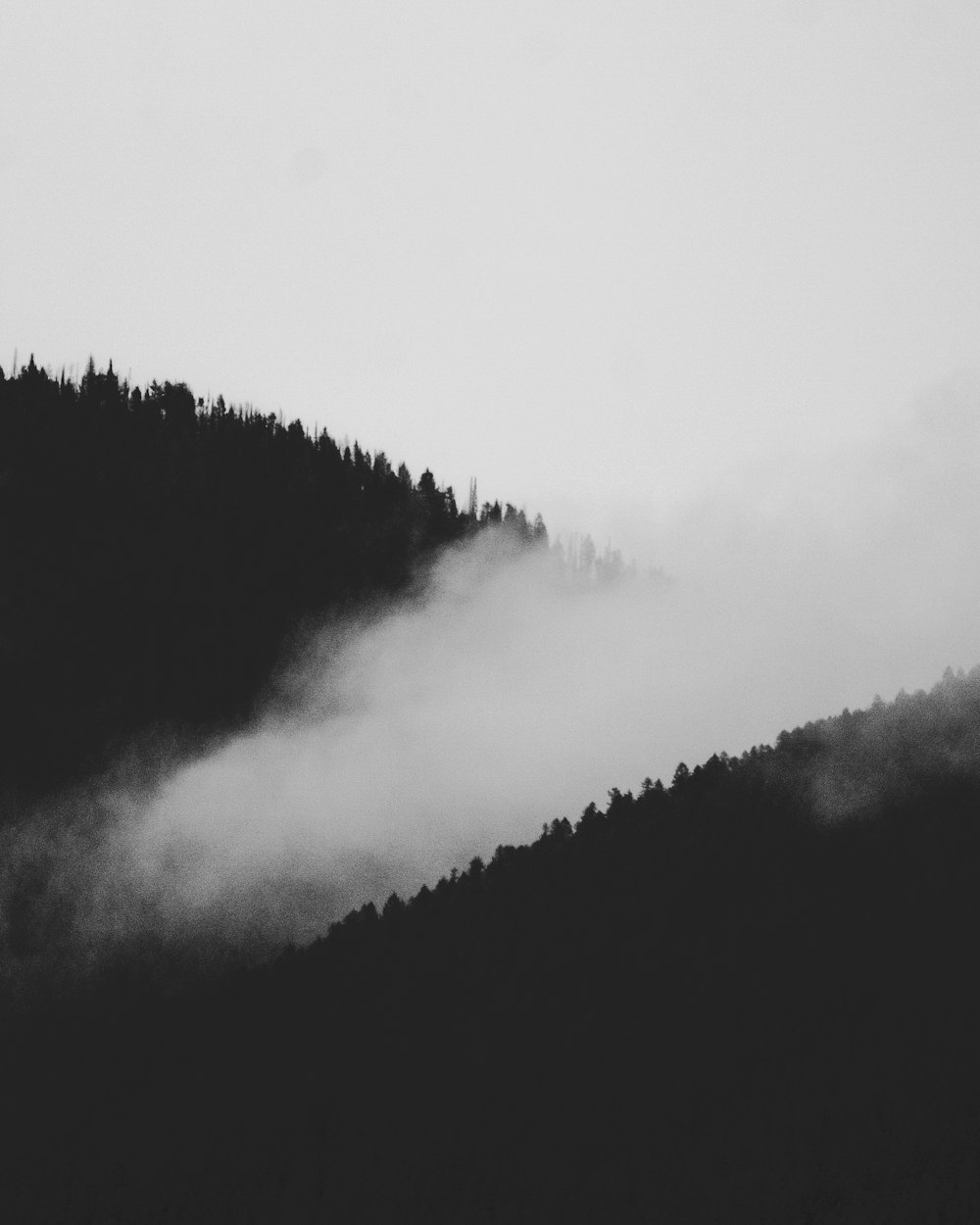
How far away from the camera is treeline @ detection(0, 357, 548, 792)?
13425 cm

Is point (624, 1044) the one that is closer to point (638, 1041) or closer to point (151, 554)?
point (638, 1041)

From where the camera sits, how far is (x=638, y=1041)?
4925 centimetres

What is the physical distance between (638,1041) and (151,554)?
378 feet

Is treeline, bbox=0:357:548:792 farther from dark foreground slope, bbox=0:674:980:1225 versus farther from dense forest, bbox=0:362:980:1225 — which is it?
dark foreground slope, bbox=0:674:980:1225

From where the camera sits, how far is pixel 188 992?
111 meters

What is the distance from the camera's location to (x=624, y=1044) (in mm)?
49156

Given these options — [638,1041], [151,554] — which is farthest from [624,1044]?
[151,554]

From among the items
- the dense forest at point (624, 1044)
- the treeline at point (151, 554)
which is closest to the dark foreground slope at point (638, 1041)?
the dense forest at point (624, 1044)

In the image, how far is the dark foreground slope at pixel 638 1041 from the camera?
3931 centimetres

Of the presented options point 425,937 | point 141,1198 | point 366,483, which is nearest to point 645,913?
point 425,937

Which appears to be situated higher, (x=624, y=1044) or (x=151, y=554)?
(x=151, y=554)

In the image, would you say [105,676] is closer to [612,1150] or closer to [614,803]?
[614,803]

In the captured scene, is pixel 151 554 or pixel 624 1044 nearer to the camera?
pixel 624 1044

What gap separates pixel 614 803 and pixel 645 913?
13085 mm
